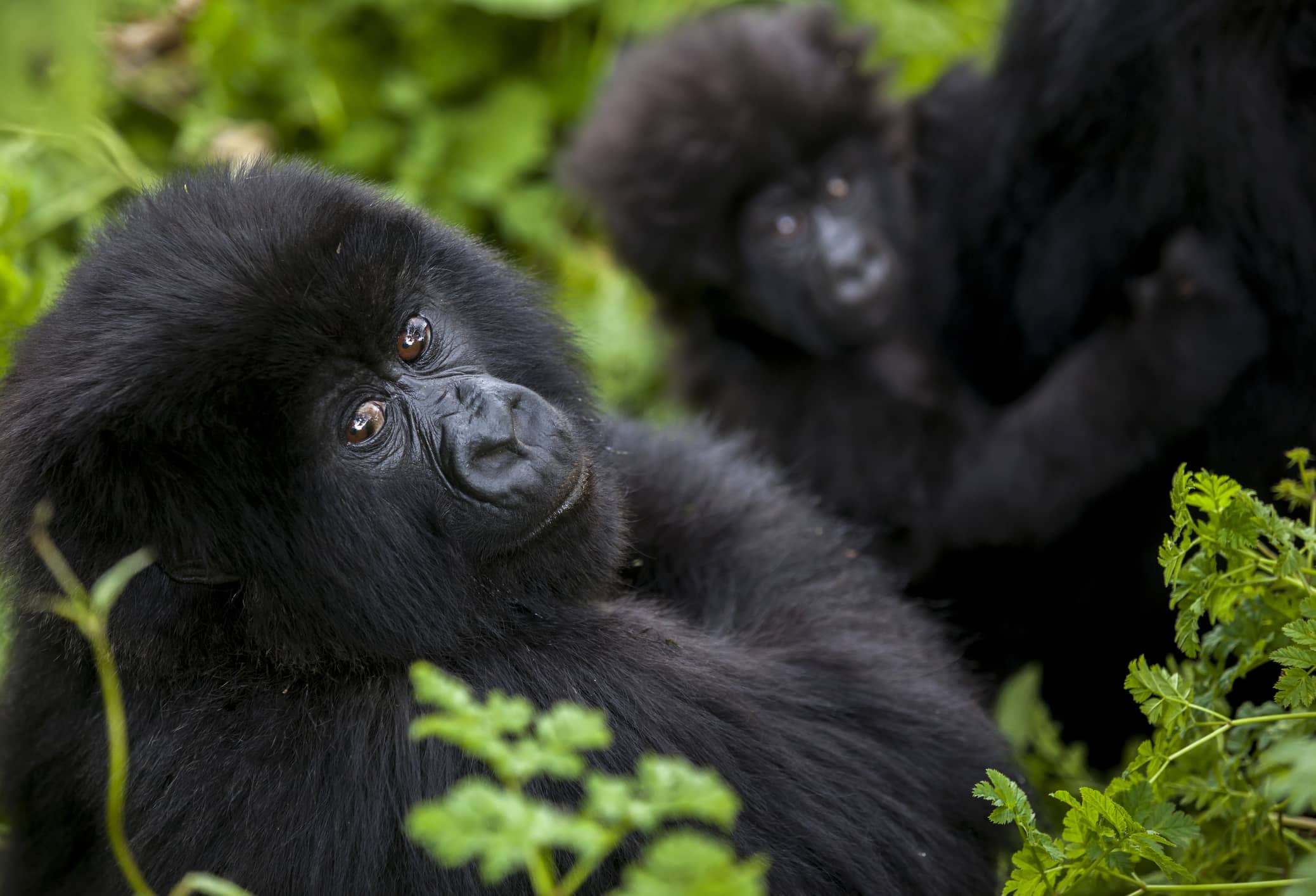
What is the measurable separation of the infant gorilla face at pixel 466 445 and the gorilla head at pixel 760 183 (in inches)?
90.4

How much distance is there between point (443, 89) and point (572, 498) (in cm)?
373

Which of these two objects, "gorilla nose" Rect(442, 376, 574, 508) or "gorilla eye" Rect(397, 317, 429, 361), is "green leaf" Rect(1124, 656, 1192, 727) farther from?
"gorilla eye" Rect(397, 317, 429, 361)

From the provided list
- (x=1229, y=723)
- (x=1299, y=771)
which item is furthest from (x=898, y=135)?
(x=1299, y=771)

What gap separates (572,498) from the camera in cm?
236

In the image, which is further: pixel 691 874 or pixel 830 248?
pixel 830 248

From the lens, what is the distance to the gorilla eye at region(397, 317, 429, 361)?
7.76 ft

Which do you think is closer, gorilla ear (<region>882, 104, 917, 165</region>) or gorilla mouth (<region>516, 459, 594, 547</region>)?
gorilla mouth (<region>516, 459, 594, 547</region>)

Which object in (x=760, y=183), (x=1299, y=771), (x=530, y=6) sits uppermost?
(x=1299, y=771)

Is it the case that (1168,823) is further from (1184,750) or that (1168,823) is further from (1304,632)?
(1304,632)

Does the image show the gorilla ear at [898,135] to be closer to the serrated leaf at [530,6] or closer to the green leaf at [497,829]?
the serrated leaf at [530,6]

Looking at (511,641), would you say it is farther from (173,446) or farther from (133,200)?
(133,200)

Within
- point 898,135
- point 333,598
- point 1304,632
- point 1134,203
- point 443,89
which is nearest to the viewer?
point 1304,632

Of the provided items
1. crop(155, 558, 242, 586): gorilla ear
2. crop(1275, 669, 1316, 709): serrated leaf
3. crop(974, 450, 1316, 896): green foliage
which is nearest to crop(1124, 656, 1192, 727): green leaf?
crop(974, 450, 1316, 896): green foliage

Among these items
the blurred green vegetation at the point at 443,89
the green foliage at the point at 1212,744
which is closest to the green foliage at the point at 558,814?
the green foliage at the point at 1212,744
